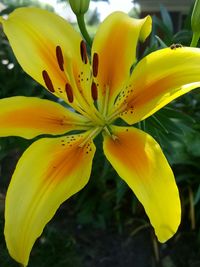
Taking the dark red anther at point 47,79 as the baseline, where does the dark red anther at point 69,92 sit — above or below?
below

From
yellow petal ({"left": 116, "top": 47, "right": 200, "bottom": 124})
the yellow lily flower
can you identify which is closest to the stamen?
the yellow lily flower

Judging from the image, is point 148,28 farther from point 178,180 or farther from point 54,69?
point 178,180

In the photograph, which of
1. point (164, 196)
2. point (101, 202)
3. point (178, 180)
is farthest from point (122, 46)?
point (101, 202)

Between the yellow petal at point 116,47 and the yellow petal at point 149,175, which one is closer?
the yellow petal at point 149,175

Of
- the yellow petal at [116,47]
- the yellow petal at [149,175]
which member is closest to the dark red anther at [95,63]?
the yellow petal at [116,47]

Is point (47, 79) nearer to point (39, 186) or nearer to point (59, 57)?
point (59, 57)

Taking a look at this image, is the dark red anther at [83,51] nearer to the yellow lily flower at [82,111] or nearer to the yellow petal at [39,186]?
the yellow lily flower at [82,111]
